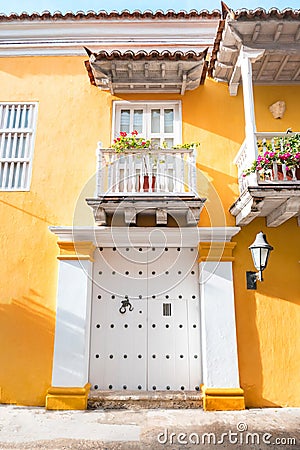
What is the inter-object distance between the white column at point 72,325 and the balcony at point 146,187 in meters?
1.07

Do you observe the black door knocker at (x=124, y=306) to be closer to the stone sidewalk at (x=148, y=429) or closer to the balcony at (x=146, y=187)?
the balcony at (x=146, y=187)

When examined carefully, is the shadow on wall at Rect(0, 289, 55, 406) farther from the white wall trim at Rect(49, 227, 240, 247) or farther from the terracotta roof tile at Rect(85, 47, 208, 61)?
the terracotta roof tile at Rect(85, 47, 208, 61)

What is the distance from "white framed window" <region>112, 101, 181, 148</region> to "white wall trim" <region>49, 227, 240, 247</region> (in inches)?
76.6

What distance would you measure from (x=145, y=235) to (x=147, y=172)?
1224 mm

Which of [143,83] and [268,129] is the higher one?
[143,83]

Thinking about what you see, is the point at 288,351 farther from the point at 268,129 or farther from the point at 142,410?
the point at 268,129

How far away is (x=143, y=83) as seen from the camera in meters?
7.40

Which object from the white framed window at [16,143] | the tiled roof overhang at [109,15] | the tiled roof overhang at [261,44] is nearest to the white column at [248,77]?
the tiled roof overhang at [261,44]

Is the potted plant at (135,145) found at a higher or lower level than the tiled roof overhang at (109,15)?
lower

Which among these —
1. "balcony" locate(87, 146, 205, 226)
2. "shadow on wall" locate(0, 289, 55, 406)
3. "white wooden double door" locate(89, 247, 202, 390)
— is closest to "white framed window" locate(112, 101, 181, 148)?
"balcony" locate(87, 146, 205, 226)

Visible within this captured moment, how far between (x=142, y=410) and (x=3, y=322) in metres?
3.02

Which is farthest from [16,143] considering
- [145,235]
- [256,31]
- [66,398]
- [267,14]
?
[267,14]

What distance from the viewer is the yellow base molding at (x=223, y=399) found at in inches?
238

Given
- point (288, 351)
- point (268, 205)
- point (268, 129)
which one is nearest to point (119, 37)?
point (268, 129)
